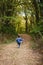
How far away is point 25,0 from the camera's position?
105ft

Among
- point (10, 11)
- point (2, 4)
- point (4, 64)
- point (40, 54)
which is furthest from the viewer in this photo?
point (10, 11)

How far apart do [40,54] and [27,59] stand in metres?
1.19

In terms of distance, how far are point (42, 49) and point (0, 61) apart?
323cm

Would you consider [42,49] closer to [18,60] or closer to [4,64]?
[18,60]

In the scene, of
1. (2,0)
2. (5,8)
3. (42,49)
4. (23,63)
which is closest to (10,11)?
(5,8)

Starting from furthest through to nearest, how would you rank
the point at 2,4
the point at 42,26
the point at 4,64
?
the point at 2,4 → the point at 4,64 → the point at 42,26

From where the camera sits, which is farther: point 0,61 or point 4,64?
point 0,61

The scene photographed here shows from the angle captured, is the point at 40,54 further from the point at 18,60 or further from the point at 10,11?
the point at 10,11

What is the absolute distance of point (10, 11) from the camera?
29.0m

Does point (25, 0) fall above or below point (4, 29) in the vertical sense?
above

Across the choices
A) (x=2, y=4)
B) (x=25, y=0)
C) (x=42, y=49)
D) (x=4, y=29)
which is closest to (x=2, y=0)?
(x=2, y=4)

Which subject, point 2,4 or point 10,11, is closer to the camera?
point 2,4

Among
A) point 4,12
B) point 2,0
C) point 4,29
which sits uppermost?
point 2,0

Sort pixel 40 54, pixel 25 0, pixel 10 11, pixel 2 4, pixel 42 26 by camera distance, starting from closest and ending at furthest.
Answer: pixel 42 26
pixel 40 54
pixel 2 4
pixel 10 11
pixel 25 0
